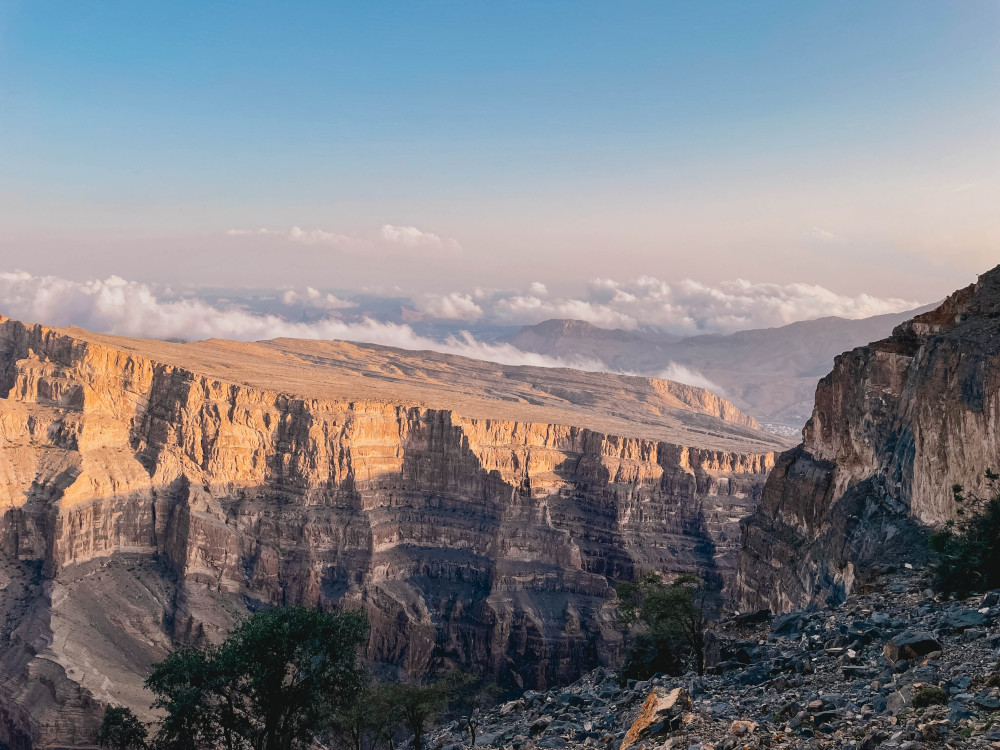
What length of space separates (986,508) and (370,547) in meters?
104

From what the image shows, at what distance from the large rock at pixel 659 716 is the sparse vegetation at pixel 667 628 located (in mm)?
18204

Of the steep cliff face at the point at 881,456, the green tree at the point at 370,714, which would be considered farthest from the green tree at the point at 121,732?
the steep cliff face at the point at 881,456

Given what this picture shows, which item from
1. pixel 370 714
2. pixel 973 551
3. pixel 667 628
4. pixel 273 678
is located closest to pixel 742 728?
pixel 973 551

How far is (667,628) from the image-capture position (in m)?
56.4

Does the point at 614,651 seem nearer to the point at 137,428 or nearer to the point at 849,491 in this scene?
the point at 849,491

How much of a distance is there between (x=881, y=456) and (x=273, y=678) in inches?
2091

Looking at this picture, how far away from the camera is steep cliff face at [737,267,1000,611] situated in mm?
51844

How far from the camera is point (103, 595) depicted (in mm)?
105625

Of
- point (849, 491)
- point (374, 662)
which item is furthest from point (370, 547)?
point (849, 491)

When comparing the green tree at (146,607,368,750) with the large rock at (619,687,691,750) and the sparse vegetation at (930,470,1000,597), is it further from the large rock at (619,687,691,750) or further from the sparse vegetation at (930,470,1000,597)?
the sparse vegetation at (930,470,1000,597)

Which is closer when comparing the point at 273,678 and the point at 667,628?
the point at 273,678

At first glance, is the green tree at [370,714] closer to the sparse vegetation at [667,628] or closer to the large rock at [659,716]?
the sparse vegetation at [667,628]

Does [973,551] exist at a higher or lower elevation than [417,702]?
higher

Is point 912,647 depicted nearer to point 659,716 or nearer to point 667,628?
point 659,716
